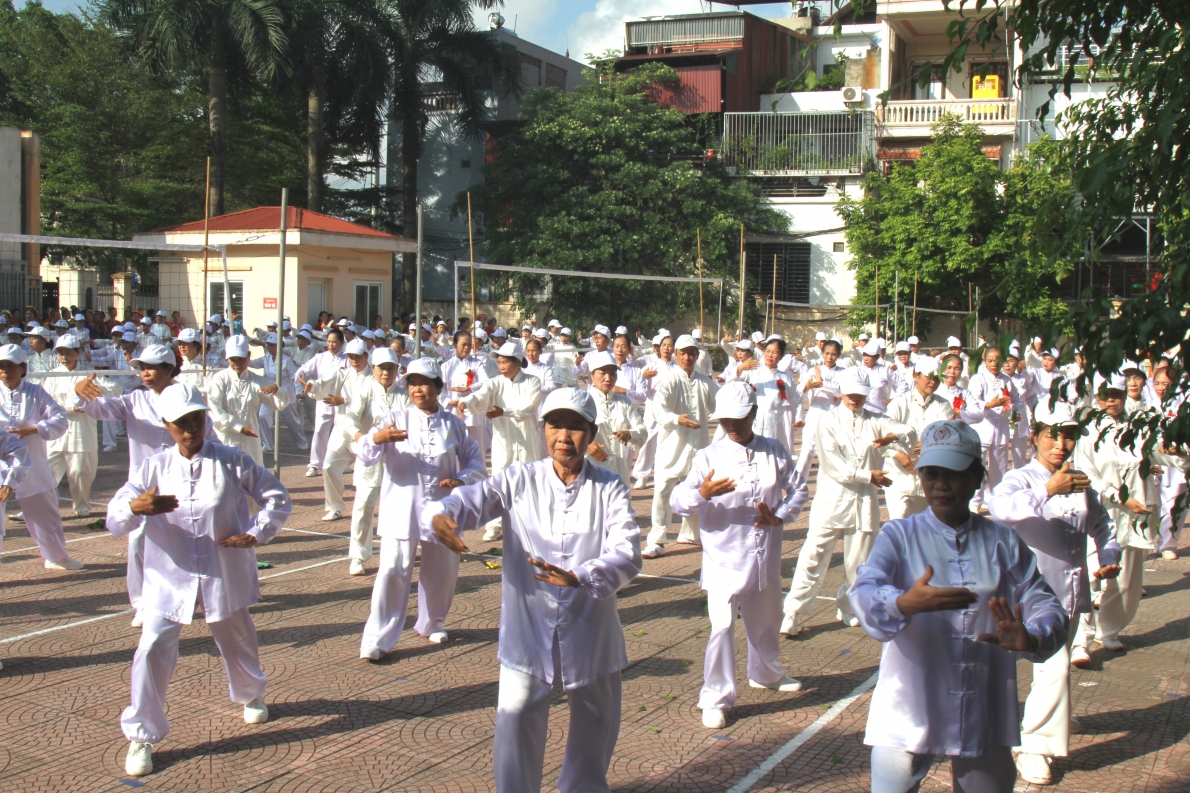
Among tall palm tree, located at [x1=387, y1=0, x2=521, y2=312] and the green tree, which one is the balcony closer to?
the green tree

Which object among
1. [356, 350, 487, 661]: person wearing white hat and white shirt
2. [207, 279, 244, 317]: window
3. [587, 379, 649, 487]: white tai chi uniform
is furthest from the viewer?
[207, 279, 244, 317]: window

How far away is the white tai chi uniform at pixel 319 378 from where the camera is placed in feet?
46.7

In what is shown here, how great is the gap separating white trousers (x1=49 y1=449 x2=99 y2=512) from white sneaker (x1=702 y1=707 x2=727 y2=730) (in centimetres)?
834

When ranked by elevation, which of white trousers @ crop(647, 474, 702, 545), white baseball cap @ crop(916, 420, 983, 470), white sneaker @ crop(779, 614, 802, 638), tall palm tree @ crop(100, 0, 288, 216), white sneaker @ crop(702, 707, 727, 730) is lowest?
white sneaker @ crop(702, 707, 727, 730)

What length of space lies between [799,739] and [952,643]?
2.24 meters

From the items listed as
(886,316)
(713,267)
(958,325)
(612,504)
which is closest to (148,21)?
(713,267)

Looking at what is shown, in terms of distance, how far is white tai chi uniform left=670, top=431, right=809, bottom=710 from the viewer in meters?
6.05

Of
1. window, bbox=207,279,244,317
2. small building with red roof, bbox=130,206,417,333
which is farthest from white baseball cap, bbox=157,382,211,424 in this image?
window, bbox=207,279,244,317

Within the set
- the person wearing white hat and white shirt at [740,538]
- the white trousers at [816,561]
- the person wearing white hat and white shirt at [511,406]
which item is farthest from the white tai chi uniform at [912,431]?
the person wearing white hat and white shirt at [511,406]

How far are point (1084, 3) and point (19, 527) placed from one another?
10851 millimetres

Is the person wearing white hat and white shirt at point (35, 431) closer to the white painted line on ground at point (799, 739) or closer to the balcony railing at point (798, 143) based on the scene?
the white painted line on ground at point (799, 739)

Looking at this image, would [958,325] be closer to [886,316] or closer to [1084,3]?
[886,316]

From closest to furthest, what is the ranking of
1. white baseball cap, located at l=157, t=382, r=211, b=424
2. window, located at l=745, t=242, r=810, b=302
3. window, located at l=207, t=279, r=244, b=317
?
1. white baseball cap, located at l=157, t=382, r=211, b=424
2. window, located at l=207, t=279, r=244, b=317
3. window, located at l=745, t=242, r=810, b=302

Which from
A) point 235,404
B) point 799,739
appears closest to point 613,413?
point 235,404
